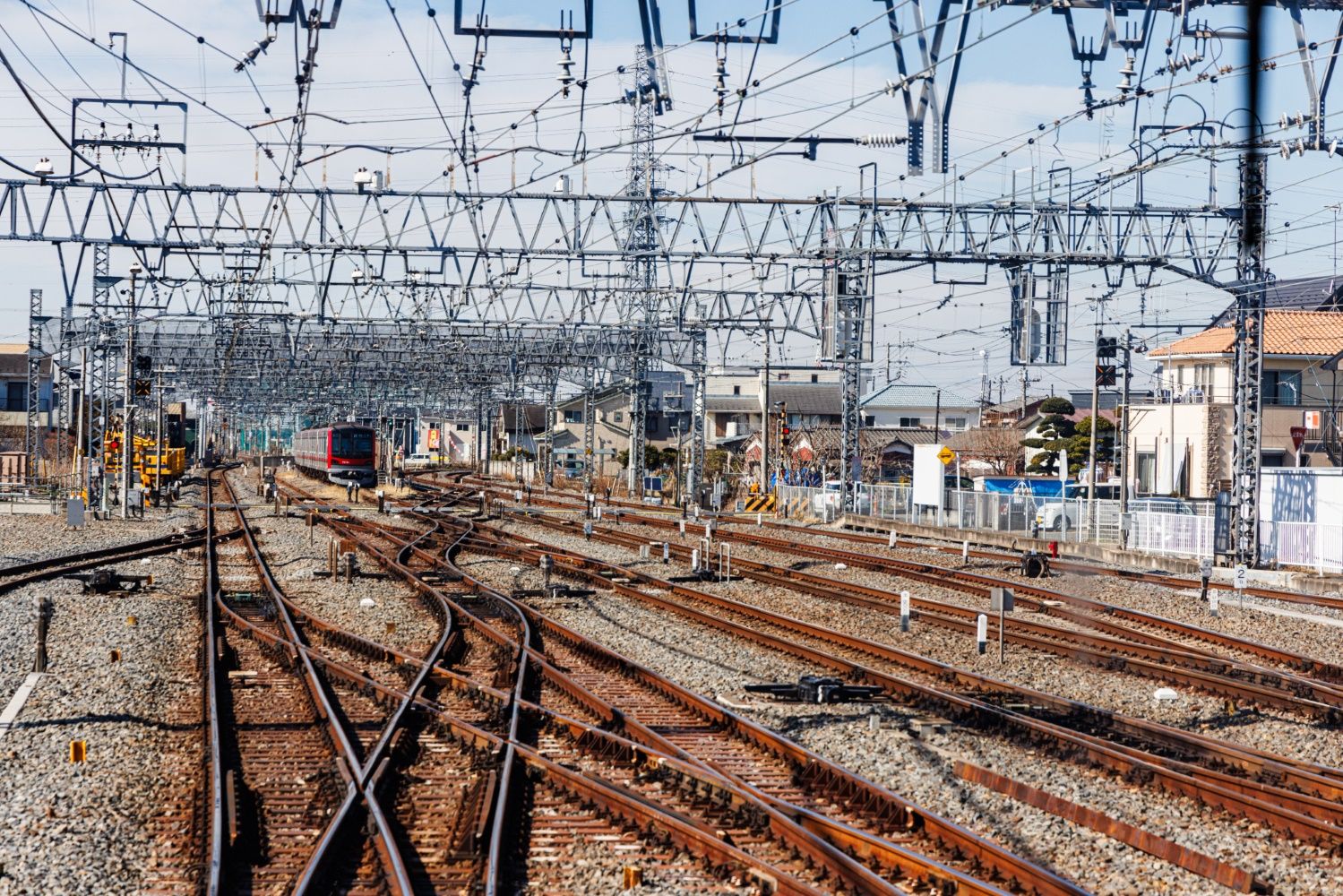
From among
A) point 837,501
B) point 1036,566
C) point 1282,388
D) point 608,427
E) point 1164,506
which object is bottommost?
point 1036,566

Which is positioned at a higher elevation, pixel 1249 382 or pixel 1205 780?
pixel 1249 382

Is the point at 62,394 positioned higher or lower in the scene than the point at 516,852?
higher

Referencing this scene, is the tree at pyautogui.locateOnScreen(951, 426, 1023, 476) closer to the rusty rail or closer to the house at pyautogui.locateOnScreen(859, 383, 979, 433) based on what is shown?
the house at pyautogui.locateOnScreen(859, 383, 979, 433)

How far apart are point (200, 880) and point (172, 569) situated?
16.8 m

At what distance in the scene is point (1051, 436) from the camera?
51969mm

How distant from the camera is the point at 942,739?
951cm

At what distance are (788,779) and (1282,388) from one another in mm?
34056

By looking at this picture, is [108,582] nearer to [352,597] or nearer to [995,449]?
[352,597]

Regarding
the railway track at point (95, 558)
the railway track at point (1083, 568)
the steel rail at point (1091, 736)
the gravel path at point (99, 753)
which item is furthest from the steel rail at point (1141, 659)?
the railway track at point (95, 558)

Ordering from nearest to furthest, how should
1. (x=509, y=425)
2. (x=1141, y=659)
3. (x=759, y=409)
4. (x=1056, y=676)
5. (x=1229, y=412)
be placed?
(x=1056, y=676) < (x=1141, y=659) < (x=1229, y=412) < (x=759, y=409) < (x=509, y=425)

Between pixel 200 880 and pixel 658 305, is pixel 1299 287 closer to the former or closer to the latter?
pixel 658 305

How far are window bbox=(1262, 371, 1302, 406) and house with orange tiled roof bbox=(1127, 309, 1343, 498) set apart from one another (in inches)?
0.9

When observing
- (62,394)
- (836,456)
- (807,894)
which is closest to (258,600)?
(807,894)

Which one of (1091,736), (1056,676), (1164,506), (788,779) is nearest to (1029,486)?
(1164,506)
